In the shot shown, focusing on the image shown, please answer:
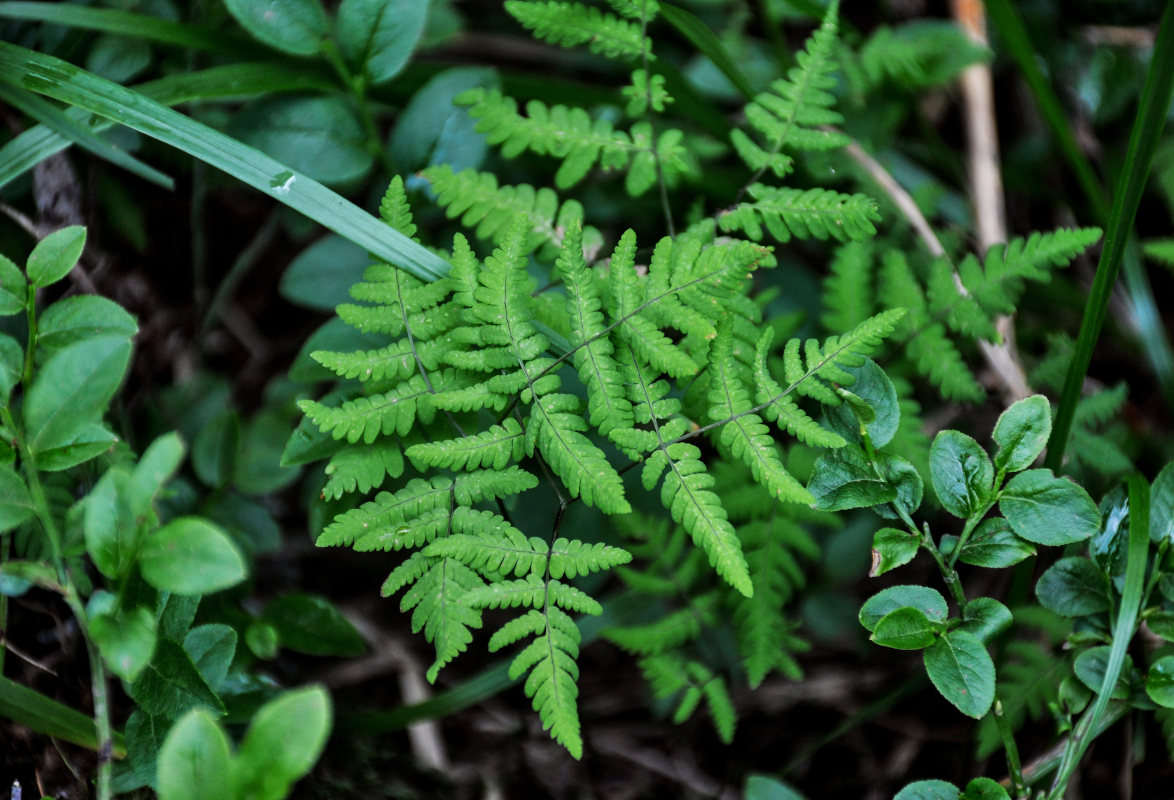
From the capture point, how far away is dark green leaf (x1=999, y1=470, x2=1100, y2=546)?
4.40 ft

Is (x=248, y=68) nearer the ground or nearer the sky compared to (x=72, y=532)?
nearer the sky

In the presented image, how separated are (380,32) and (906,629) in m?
1.71

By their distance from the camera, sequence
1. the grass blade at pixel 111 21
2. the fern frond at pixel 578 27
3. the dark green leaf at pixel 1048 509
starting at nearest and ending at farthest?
the dark green leaf at pixel 1048 509
the fern frond at pixel 578 27
the grass blade at pixel 111 21

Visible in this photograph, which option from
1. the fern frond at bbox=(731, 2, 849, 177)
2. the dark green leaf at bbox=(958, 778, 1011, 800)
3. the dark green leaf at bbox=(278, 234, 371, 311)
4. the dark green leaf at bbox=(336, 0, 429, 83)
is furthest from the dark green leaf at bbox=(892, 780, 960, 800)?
the dark green leaf at bbox=(336, 0, 429, 83)

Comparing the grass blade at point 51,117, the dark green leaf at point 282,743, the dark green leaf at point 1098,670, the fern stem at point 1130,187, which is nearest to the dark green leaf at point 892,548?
the dark green leaf at point 1098,670

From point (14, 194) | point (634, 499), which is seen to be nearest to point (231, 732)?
point (634, 499)

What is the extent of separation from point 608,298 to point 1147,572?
4.31 feet

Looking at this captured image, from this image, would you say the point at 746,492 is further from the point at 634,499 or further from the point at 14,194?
the point at 14,194

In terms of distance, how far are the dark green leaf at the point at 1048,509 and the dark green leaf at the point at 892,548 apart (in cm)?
17

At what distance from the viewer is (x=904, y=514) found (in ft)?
4.66

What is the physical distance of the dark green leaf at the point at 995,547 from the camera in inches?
54.2

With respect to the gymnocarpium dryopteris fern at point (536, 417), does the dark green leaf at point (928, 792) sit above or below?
below

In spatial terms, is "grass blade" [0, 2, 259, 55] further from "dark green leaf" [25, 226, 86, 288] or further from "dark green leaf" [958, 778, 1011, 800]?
"dark green leaf" [958, 778, 1011, 800]

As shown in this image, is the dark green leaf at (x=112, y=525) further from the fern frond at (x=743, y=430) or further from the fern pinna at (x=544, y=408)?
the fern frond at (x=743, y=430)
